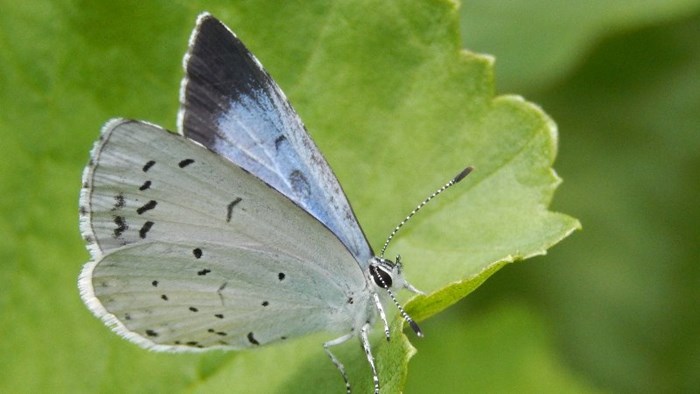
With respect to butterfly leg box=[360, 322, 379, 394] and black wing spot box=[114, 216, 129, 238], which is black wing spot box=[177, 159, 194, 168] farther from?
butterfly leg box=[360, 322, 379, 394]

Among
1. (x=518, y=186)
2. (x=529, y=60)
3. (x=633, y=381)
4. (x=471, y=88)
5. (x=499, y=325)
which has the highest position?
(x=529, y=60)

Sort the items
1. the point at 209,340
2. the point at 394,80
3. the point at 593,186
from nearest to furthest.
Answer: the point at 209,340, the point at 394,80, the point at 593,186

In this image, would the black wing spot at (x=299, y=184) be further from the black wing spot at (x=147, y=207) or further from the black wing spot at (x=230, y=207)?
the black wing spot at (x=147, y=207)

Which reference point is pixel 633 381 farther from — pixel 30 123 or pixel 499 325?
pixel 30 123

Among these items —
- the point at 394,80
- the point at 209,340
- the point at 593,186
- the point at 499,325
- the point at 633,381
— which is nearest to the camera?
the point at 209,340

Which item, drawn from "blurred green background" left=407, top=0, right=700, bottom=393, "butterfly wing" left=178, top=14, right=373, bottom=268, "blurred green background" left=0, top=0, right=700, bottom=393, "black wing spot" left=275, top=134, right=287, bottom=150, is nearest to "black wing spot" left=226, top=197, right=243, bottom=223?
"butterfly wing" left=178, top=14, right=373, bottom=268

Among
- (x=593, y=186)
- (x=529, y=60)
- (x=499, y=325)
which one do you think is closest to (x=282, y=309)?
(x=499, y=325)

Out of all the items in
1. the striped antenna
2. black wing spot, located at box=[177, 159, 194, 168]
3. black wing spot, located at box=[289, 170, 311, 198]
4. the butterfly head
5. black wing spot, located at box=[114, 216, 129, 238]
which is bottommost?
the butterfly head

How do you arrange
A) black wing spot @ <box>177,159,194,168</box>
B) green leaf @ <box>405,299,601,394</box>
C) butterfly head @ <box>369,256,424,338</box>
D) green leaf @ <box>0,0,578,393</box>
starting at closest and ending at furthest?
black wing spot @ <box>177,159,194,168</box>, butterfly head @ <box>369,256,424,338</box>, green leaf @ <box>0,0,578,393</box>, green leaf @ <box>405,299,601,394</box>
